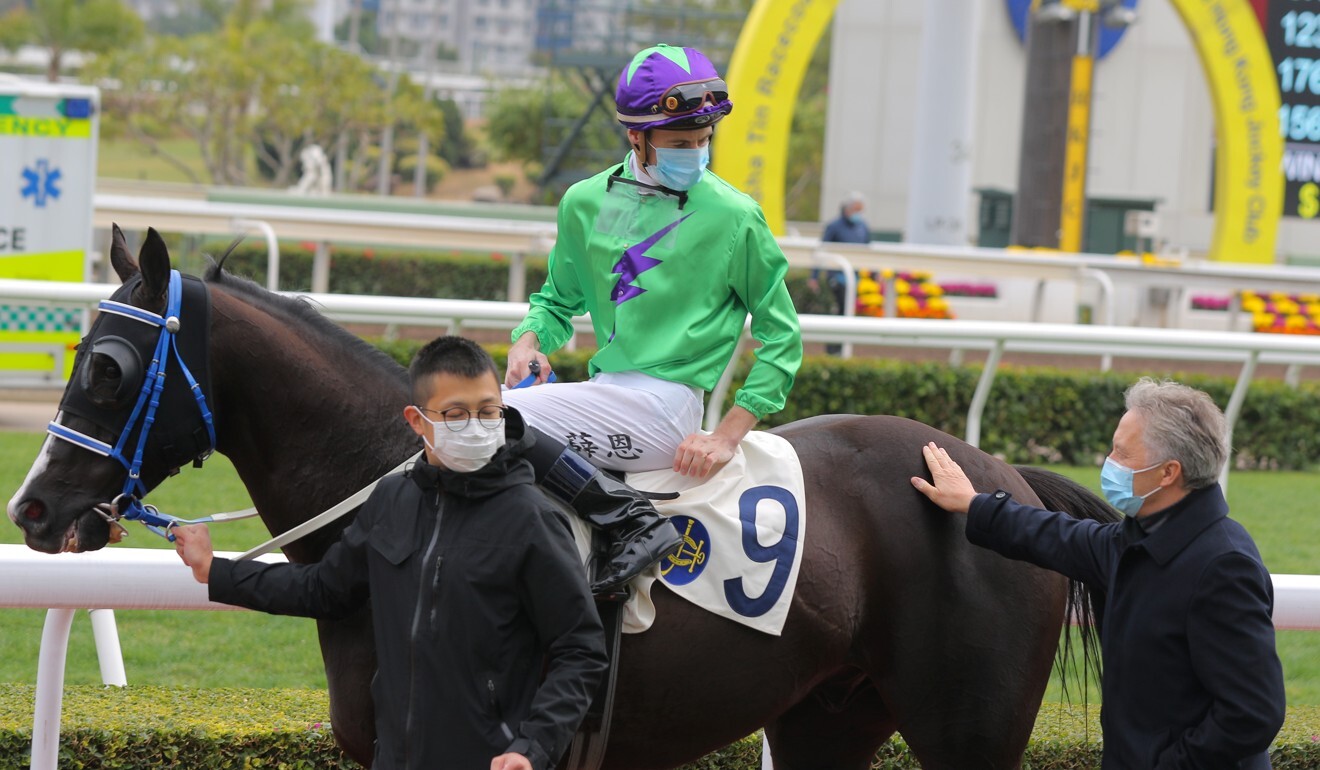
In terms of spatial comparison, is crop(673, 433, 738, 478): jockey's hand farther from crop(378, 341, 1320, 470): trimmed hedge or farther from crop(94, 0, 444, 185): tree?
crop(94, 0, 444, 185): tree

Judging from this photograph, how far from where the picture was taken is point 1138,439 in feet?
8.57

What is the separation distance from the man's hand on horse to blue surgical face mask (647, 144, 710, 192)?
73 centimetres

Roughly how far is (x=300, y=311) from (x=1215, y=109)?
15.3 meters

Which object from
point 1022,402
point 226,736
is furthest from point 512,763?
point 1022,402

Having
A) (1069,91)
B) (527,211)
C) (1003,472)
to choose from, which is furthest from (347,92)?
(1003,472)

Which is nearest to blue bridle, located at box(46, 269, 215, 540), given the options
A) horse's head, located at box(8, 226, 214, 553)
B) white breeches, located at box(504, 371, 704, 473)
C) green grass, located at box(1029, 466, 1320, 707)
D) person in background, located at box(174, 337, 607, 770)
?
horse's head, located at box(8, 226, 214, 553)

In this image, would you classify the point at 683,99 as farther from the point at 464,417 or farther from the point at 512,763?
the point at 512,763

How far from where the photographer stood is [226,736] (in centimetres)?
366

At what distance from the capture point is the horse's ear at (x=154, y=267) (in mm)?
2518

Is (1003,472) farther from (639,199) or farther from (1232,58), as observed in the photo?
(1232,58)

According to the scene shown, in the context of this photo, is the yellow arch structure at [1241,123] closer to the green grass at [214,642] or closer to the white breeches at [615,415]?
the green grass at [214,642]

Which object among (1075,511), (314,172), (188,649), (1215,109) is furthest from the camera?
(314,172)

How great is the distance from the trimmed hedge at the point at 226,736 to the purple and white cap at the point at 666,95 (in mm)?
1621

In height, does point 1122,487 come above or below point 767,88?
below
